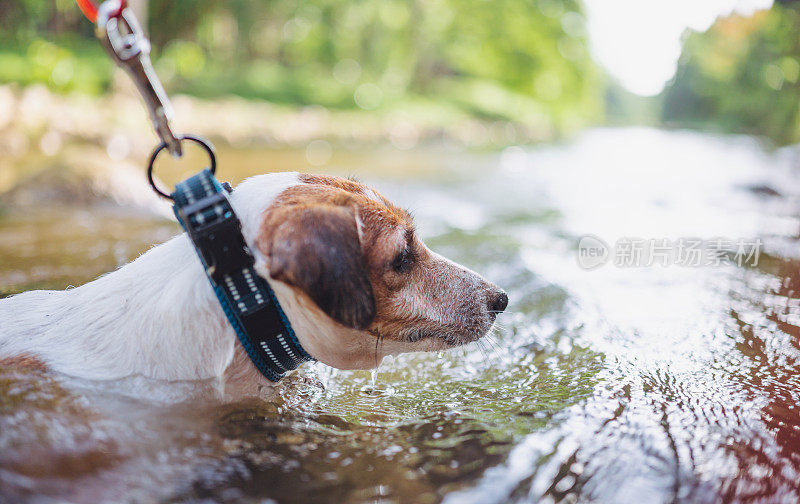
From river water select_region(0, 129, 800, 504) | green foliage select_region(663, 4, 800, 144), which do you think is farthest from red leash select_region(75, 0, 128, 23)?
green foliage select_region(663, 4, 800, 144)

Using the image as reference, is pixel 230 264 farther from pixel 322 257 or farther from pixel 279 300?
pixel 322 257

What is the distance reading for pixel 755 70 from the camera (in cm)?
3106

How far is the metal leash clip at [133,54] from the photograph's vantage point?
2658 millimetres

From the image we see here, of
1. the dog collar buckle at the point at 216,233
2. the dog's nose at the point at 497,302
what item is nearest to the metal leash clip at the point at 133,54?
the dog collar buckle at the point at 216,233

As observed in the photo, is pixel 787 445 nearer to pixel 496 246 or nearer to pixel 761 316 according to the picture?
pixel 761 316

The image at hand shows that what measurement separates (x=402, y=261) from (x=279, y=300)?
68 centimetres

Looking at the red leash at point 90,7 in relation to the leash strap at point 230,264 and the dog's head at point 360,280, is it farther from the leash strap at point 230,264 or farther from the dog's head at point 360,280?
the dog's head at point 360,280

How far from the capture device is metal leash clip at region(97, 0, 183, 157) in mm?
2658

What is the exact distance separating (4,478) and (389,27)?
39471 mm

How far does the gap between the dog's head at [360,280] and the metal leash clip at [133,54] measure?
717 mm

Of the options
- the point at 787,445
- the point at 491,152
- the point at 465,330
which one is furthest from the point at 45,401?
the point at 491,152

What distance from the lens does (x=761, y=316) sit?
4285 millimetres

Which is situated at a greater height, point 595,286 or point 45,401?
point 45,401

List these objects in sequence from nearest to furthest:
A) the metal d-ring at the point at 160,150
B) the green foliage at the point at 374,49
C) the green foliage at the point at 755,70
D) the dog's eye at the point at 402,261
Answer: the metal d-ring at the point at 160,150, the dog's eye at the point at 402,261, the green foliage at the point at 755,70, the green foliage at the point at 374,49
